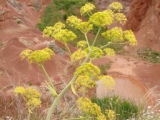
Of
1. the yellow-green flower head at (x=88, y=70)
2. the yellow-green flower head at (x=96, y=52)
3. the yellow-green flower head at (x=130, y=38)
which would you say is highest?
the yellow-green flower head at (x=130, y=38)

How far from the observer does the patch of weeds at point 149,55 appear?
17.1 meters

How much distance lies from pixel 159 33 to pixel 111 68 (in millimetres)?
3632

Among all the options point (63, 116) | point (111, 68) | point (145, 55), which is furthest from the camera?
point (145, 55)

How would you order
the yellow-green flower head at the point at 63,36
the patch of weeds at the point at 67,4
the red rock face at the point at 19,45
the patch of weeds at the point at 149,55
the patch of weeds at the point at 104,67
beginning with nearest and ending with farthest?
the yellow-green flower head at the point at 63,36 < the red rock face at the point at 19,45 < the patch of weeds at the point at 104,67 < the patch of weeds at the point at 149,55 < the patch of weeds at the point at 67,4

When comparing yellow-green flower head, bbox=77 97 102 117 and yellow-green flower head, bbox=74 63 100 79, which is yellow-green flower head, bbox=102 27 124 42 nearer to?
yellow-green flower head, bbox=74 63 100 79

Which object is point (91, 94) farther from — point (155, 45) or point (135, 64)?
point (155, 45)

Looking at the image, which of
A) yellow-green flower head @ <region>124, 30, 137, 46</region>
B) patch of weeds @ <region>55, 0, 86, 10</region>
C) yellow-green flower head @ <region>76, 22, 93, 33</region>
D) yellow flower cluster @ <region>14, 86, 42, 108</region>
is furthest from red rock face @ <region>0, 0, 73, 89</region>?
yellow-green flower head @ <region>124, 30, 137, 46</region>

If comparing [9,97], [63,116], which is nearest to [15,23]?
[9,97]

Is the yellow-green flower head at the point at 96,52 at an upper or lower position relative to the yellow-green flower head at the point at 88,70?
upper

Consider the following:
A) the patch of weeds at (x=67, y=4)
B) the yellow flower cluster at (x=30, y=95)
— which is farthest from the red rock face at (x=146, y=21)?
the yellow flower cluster at (x=30, y=95)

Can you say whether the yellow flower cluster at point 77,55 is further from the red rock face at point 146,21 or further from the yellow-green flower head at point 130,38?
the red rock face at point 146,21

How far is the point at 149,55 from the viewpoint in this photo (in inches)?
688

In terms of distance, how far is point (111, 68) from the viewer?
53.2 ft

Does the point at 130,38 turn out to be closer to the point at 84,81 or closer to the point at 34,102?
the point at 84,81
